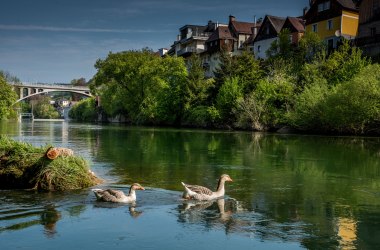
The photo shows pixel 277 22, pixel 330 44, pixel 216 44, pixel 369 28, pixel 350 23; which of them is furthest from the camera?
pixel 216 44

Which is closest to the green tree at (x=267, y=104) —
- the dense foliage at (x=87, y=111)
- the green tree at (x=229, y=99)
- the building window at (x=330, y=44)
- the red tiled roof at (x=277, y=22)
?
the green tree at (x=229, y=99)

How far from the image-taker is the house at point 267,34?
93062 mm

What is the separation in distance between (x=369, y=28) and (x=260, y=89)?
18.8 m

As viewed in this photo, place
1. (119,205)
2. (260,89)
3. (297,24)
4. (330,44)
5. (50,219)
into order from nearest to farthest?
(50,219), (119,205), (260,89), (330,44), (297,24)

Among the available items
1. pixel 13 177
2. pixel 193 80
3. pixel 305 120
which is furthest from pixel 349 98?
pixel 13 177

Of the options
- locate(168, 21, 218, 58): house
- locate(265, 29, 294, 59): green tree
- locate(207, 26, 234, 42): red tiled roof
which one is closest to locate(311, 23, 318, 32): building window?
locate(265, 29, 294, 59): green tree

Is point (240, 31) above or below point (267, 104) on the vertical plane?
above

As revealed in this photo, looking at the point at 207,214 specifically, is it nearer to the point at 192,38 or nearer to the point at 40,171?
the point at 40,171

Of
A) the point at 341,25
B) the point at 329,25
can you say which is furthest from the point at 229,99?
the point at 341,25

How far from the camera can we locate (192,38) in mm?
125188

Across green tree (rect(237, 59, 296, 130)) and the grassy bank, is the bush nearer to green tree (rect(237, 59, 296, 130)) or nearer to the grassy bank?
green tree (rect(237, 59, 296, 130))

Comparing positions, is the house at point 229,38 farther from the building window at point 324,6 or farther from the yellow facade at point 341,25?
the yellow facade at point 341,25

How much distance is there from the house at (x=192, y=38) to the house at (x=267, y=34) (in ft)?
86.8

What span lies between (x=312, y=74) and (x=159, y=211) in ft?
195
